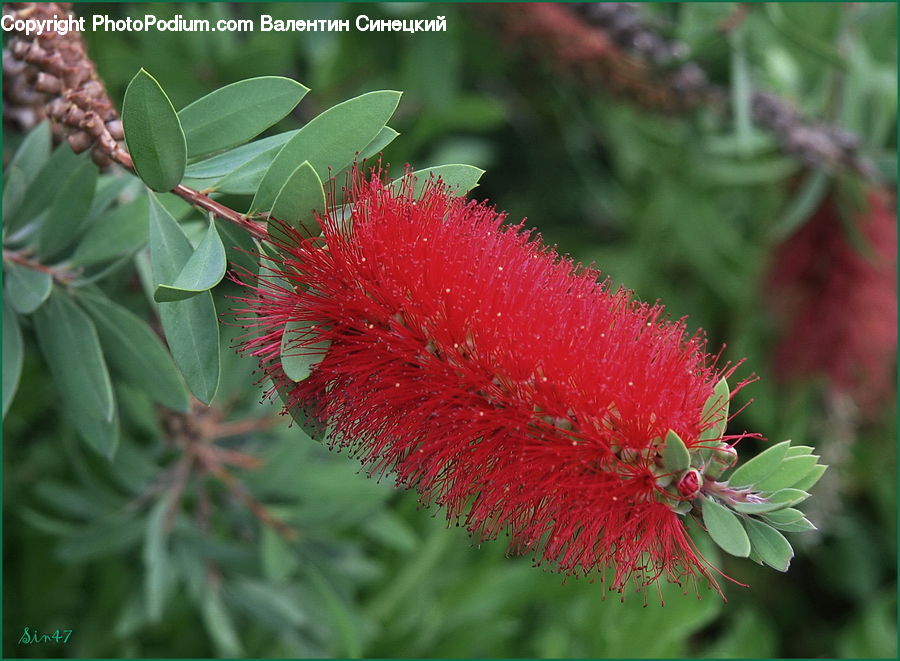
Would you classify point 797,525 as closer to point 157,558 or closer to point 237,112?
point 237,112

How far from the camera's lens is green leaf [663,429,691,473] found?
67 cm

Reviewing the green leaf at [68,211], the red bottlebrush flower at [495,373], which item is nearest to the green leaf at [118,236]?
the green leaf at [68,211]

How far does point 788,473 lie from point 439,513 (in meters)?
1.20

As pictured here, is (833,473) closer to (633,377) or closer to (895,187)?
(895,187)

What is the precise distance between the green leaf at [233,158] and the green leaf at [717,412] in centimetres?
44

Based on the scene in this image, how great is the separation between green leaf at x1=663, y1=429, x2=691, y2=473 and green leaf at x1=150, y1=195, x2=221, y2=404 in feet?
1.25

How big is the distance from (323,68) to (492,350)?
56.6 inches

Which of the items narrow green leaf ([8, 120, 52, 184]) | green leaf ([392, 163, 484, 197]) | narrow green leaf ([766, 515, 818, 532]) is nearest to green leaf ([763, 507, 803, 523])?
narrow green leaf ([766, 515, 818, 532])

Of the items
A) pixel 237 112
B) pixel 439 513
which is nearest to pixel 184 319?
pixel 237 112

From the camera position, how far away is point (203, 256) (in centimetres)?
71

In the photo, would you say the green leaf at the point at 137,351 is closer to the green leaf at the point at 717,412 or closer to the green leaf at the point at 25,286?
the green leaf at the point at 25,286

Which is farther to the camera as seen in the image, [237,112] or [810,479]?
[237,112]

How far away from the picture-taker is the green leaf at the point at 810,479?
70 centimetres

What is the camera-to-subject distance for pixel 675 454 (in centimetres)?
68
